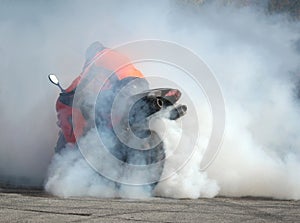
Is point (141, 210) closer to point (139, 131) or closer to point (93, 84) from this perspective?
point (139, 131)

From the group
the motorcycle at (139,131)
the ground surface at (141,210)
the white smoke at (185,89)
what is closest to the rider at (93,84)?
the motorcycle at (139,131)

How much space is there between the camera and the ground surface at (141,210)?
5.24m

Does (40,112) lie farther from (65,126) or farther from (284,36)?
(284,36)

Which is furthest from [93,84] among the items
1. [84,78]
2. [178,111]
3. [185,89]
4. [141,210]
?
[141,210]

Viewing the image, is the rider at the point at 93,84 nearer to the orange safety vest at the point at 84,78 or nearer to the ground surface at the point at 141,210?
the orange safety vest at the point at 84,78

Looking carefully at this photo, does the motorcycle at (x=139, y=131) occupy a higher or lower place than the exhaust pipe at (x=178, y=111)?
lower

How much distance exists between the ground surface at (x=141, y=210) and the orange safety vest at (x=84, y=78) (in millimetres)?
1076

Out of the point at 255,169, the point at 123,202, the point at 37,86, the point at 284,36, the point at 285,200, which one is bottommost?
the point at 123,202

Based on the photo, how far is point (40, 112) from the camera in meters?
8.94

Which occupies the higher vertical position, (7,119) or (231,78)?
(231,78)

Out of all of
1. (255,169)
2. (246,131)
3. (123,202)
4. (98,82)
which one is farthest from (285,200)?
(98,82)

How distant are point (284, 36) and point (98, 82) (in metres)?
4.34

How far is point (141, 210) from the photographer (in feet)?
18.5

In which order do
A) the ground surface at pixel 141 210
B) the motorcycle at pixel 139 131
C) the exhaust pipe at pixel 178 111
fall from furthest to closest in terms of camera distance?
the exhaust pipe at pixel 178 111 → the motorcycle at pixel 139 131 → the ground surface at pixel 141 210
